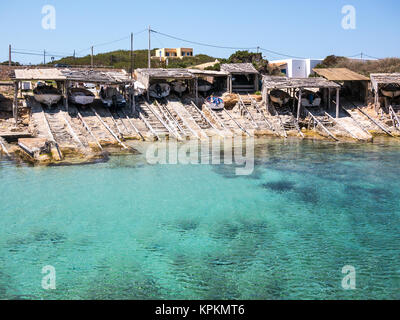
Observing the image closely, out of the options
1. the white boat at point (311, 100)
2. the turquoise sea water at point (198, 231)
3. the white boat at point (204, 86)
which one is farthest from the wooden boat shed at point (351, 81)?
the turquoise sea water at point (198, 231)

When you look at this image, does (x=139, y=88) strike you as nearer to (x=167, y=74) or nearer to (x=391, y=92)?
(x=167, y=74)

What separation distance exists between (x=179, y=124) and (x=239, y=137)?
481cm

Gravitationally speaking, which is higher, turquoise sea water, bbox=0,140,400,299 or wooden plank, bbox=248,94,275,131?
wooden plank, bbox=248,94,275,131

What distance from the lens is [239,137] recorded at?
29922 mm

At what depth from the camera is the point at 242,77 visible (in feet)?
133

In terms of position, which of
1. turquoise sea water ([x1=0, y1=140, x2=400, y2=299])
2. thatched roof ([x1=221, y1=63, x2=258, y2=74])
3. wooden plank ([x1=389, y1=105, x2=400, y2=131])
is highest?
thatched roof ([x1=221, y1=63, x2=258, y2=74])

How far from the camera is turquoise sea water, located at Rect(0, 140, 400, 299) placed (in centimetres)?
953

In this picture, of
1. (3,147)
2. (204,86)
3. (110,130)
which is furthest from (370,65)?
(3,147)

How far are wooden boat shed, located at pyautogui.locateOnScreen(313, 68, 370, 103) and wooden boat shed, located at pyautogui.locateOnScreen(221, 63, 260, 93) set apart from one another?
5.93 m

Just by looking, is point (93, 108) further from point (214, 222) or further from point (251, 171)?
point (214, 222)

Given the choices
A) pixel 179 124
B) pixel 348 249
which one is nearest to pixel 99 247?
pixel 348 249

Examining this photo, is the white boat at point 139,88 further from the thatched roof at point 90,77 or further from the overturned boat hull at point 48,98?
the overturned boat hull at point 48,98

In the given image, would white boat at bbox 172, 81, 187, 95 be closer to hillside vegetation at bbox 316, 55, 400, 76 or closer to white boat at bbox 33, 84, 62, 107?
white boat at bbox 33, 84, 62, 107

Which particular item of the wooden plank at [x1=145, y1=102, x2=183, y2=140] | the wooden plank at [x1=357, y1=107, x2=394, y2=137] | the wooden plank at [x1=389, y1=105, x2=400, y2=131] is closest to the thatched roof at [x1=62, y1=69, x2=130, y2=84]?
the wooden plank at [x1=145, y1=102, x2=183, y2=140]
